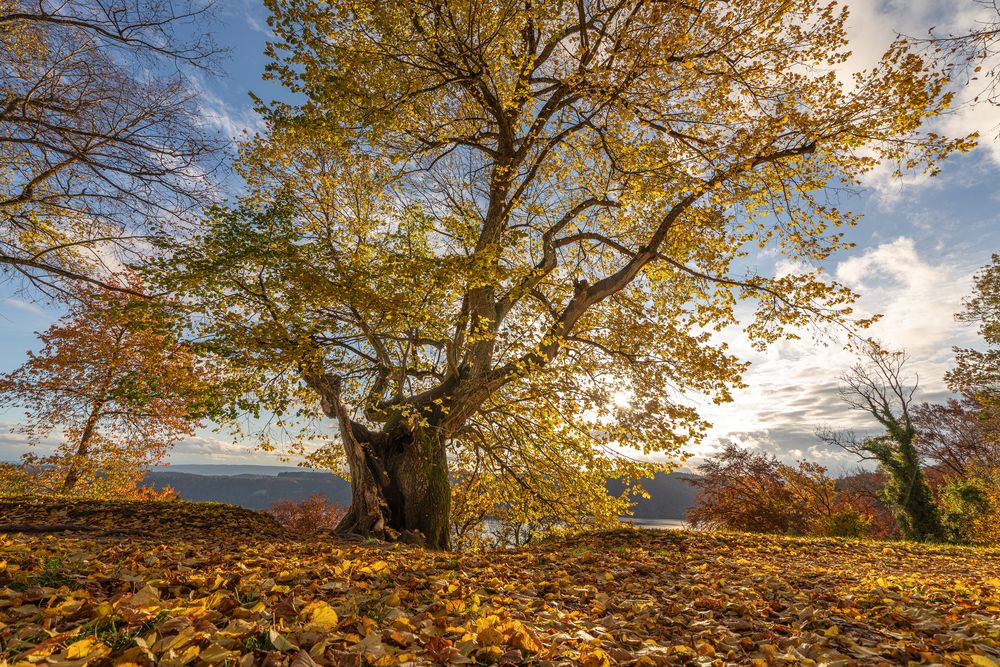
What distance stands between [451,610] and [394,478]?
5.93 metres

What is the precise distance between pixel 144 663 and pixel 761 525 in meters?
24.9

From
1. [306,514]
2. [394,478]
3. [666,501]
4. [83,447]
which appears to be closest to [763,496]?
[394,478]

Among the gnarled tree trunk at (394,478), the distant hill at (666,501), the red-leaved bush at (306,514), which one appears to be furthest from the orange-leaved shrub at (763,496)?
the distant hill at (666,501)

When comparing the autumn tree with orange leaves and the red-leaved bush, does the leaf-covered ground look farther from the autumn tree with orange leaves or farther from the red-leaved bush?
the red-leaved bush

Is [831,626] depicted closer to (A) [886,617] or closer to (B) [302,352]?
(A) [886,617]

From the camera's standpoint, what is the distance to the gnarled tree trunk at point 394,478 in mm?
8234

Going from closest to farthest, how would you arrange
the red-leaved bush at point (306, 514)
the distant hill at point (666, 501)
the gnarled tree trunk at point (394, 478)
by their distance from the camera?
the gnarled tree trunk at point (394, 478), the red-leaved bush at point (306, 514), the distant hill at point (666, 501)

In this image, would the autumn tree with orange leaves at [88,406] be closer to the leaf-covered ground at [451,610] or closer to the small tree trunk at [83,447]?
the small tree trunk at [83,447]

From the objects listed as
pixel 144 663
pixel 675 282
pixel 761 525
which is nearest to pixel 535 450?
pixel 675 282

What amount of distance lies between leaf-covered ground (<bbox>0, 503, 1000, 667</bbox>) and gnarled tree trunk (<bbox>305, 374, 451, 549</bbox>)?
2749 millimetres

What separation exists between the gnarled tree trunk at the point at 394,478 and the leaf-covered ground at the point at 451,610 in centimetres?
275

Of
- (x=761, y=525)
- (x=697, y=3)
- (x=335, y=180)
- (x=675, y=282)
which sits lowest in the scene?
(x=761, y=525)

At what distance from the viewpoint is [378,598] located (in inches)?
130

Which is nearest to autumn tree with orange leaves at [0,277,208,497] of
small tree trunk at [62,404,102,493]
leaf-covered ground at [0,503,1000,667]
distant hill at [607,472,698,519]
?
small tree trunk at [62,404,102,493]
